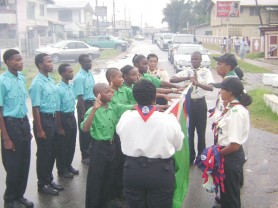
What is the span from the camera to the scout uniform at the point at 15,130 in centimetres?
467

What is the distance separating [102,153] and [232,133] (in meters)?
1.46

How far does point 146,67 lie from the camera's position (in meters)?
6.08

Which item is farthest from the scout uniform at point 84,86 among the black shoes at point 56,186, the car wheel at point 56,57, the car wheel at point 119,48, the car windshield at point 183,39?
the car wheel at point 119,48

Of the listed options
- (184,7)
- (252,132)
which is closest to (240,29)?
(184,7)

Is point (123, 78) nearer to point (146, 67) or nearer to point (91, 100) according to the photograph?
point (146, 67)

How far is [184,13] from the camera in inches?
3066

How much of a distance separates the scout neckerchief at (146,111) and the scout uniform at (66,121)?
8.21ft

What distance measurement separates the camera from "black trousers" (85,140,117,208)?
439 cm

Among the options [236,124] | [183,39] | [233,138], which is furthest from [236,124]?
[183,39]

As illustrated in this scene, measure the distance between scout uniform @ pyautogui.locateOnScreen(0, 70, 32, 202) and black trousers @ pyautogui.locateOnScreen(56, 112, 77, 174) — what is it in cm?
Answer: 93

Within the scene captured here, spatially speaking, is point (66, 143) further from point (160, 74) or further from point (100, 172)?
point (160, 74)

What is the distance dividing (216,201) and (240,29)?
4565cm

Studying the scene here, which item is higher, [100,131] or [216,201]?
[100,131]

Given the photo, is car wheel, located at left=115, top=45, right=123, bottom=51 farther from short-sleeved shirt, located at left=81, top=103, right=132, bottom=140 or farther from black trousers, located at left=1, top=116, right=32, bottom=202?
short-sleeved shirt, located at left=81, top=103, right=132, bottom=140
